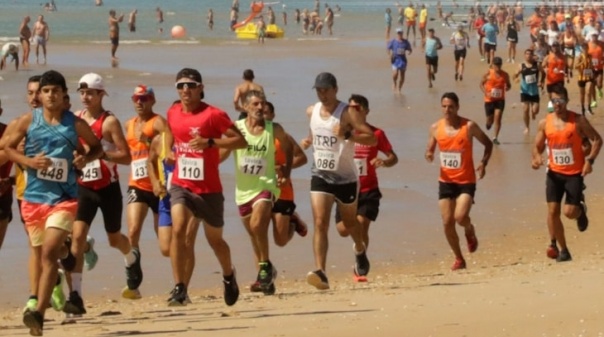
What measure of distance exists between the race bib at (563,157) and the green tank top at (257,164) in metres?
3.30

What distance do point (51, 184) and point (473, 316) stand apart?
9.12ft

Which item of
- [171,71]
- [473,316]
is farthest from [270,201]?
[171,71]

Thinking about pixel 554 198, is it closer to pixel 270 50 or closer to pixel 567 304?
pixel 567 304

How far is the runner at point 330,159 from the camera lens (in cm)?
1208

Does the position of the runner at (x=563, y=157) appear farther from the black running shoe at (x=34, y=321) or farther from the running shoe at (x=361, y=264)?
the black running shoe at (x=34, y=321)

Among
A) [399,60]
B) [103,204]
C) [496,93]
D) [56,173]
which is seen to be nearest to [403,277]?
[103,204]

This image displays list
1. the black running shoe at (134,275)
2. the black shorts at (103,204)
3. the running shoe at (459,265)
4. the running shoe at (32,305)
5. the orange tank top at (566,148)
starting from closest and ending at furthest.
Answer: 1. the running shoe at (32,305)
2. the black shorts at (103,204)
3. the black running shoe at (134,275)
4. the running shoe at (459,265)
5. the orange tank top at (566,148)

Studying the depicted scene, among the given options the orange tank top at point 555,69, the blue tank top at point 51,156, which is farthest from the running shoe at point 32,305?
the orange tank top at point 555,69

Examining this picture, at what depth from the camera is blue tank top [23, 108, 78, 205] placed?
9250mm

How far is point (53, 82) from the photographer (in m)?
9.24

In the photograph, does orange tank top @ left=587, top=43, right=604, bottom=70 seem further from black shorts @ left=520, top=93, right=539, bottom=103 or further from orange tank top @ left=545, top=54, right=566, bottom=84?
black shorts @ left=520, top=93, right=539, bottom=103

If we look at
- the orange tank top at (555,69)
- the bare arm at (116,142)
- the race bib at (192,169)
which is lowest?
the orange tank top at (555,69)

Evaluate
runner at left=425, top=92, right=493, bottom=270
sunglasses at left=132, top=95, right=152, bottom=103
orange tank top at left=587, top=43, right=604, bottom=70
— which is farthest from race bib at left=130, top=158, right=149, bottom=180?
orange tank top at left=587, top=43, right=604, bottom=70

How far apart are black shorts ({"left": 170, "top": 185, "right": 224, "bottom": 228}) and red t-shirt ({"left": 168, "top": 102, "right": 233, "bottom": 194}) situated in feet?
0.10
